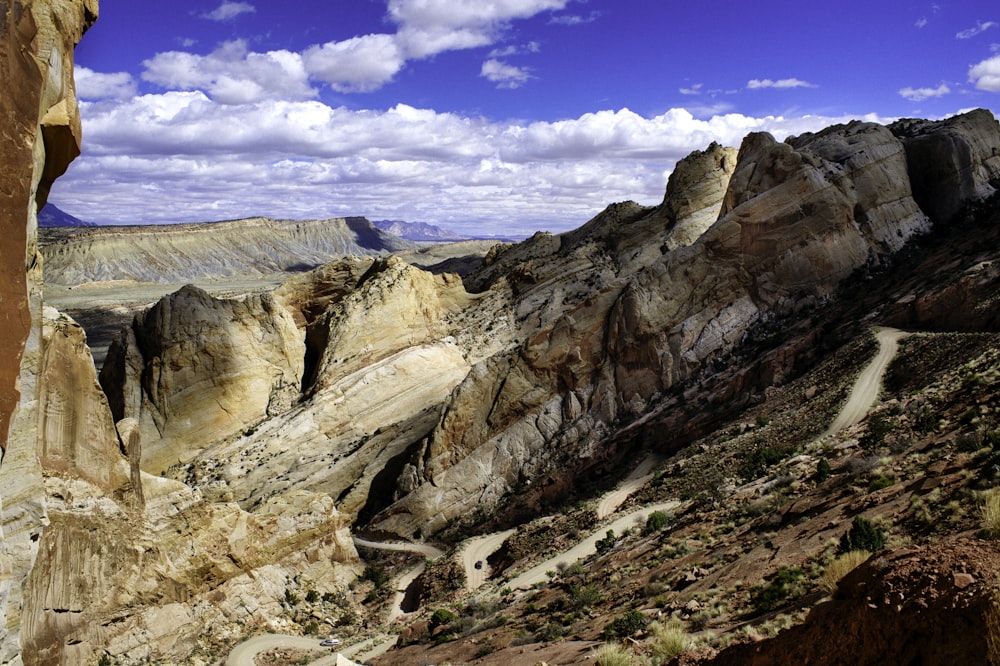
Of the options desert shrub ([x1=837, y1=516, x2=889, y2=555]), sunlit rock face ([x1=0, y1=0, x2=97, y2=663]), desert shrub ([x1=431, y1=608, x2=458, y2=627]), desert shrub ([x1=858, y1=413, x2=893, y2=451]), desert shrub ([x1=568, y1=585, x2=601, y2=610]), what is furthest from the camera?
desert shrub ([x1=431, y1=608, x2=458, y2=627])

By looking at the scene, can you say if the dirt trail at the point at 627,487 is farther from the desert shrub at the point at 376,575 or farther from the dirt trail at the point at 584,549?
the desert shrub at the point at 376,575

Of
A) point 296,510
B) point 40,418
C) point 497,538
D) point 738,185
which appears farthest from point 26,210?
point 738,185

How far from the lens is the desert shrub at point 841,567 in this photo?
12.3 metres

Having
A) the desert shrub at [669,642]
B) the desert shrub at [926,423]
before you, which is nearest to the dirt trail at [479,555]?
the desert shrub at [926,423]

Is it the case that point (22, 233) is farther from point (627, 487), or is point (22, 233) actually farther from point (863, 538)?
point (627, 487)

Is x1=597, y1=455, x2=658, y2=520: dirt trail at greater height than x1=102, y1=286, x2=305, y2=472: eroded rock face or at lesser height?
lesser

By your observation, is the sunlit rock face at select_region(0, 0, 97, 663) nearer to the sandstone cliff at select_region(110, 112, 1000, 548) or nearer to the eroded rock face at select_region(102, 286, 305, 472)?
the sandstone cliff at select_region(110, 112, 1000, 548)

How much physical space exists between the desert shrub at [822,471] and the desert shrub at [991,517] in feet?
31.1

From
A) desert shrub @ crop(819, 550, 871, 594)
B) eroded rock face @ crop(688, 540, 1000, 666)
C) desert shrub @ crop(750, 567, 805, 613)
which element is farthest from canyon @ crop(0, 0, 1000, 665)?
desert shrub @ crop(819, 550, 871, 594)

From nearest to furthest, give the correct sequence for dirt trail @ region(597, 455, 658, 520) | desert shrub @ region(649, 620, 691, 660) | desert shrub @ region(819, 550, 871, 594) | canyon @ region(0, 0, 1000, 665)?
1. desert shrub @ region(819, 550, 871, 594)
2. desert shrub @ region(649, 620, 691, 660)
3. canyon @ region(0, 0, 1000, 665)
4. dirt trail @ region(597, 455, 658, 520)

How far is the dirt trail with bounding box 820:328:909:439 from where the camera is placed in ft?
95.2

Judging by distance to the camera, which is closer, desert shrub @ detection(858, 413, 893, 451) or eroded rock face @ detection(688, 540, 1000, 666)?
eroded rock face @ detection(688, 540, 1000, 666)

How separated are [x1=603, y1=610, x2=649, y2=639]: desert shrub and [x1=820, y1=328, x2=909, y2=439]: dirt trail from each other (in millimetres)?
16316

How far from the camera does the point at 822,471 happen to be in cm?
2239
